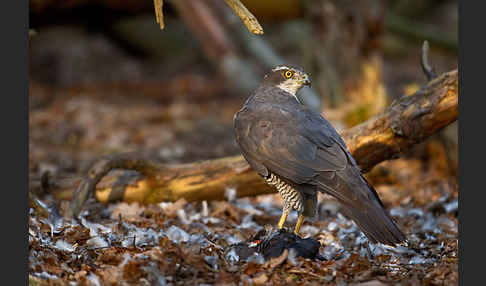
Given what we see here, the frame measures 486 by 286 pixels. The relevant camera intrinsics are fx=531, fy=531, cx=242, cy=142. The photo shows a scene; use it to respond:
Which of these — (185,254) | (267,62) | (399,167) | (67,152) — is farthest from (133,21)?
(185,254)

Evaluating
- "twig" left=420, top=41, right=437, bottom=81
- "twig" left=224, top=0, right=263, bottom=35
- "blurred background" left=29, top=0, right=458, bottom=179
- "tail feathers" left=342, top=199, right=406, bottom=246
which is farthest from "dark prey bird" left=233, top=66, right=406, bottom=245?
"blurred background" left=29, top=0, right=458, bottom=179

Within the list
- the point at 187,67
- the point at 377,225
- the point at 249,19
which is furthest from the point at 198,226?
the point at 187,67

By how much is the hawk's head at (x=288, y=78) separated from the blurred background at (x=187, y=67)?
2.38m

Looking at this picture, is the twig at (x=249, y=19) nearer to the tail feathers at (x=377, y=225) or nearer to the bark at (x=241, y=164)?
the tail feathers at (x=377, y=225)

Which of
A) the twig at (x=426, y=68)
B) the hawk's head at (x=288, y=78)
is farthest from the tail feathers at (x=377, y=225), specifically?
the twig at (x=426, y=68)

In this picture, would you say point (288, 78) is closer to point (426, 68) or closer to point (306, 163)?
point (306, 163)

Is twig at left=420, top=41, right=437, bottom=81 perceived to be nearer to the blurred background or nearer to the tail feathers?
the blurred background

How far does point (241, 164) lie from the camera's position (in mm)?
4652

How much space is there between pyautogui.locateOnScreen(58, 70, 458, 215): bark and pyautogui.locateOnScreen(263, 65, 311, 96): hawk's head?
0.79m

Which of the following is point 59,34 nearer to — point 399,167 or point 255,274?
point 399,167

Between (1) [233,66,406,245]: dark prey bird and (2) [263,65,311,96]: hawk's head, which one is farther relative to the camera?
(2) [263,65,311,96]: hawk's head

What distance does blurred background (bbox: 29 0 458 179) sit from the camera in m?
7.12

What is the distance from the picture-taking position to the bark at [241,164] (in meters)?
4.27

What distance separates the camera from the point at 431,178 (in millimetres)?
5938
